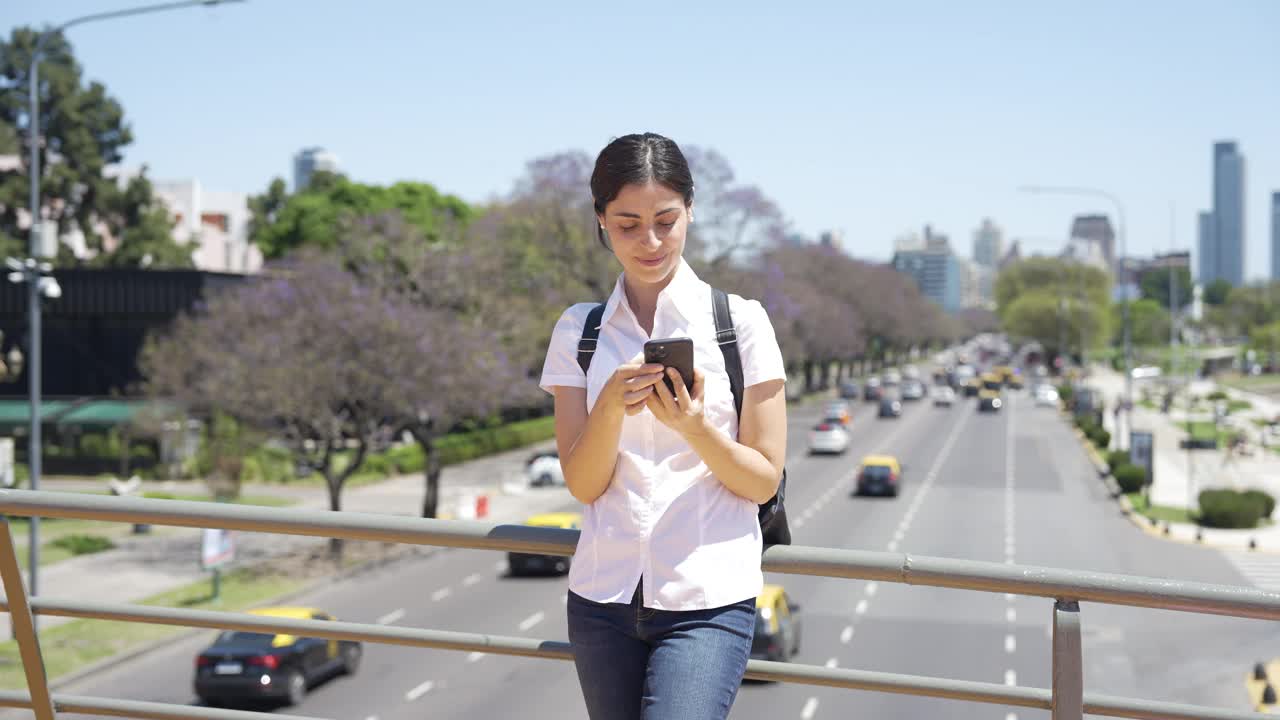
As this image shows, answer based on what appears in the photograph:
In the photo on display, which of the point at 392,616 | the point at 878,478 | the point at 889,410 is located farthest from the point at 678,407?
the point at 889,410

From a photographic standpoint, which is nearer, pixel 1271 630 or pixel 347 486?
pixel 1271 630

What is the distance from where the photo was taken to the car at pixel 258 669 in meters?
15.5

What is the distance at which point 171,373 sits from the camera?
40.4 m

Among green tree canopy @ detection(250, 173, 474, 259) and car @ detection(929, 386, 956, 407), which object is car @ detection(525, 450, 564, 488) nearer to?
green tree canopy @ detection(250, 173, 474, 259)

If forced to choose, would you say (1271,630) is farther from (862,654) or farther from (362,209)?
(362,209)

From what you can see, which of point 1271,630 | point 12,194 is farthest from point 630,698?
point 12,194

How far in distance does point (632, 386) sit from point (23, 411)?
54578 mm

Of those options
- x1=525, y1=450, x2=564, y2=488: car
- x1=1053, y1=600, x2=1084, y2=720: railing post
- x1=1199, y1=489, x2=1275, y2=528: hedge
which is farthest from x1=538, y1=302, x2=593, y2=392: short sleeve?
x1=525, y1=450, x2=564, y2=488: car

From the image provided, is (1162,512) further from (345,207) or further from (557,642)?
(345,207)

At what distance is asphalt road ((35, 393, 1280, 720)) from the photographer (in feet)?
51.9

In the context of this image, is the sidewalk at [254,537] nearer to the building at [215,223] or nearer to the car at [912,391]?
the car at [912,391]

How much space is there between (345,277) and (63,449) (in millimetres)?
22201

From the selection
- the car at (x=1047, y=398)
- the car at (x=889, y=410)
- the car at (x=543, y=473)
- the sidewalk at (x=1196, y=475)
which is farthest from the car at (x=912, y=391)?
the car at (x=543, y=473)

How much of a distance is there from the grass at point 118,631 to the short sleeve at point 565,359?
11.7 m
